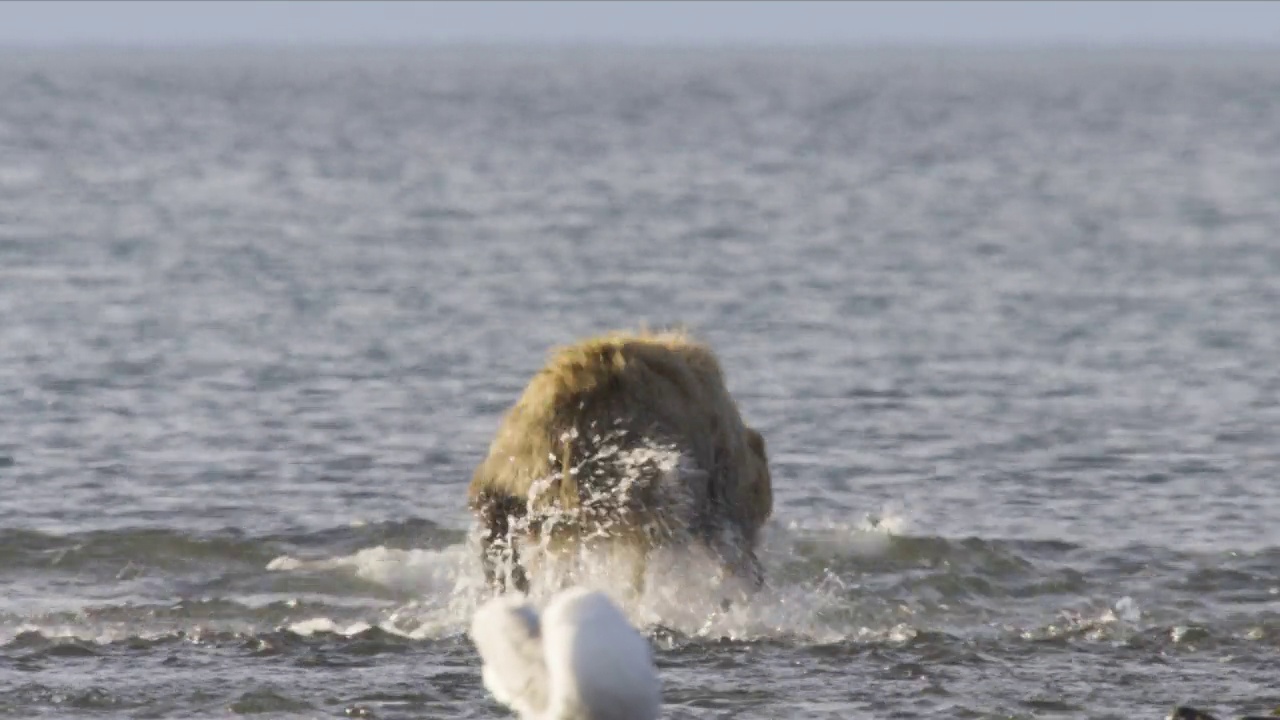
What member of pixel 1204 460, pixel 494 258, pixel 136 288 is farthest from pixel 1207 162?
pixel 1204 460

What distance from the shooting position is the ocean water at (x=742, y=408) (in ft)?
31.6

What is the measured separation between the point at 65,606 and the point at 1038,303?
1381cm

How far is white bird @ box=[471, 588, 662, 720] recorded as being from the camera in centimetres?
577

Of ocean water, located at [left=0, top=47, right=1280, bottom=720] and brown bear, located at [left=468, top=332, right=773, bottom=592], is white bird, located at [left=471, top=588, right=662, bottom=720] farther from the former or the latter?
brown bear, located at [left=468, top=332, right=773, bottom=592]

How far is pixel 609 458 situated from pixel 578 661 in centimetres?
388

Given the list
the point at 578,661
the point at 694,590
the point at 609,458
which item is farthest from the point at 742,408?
the point at 578,661

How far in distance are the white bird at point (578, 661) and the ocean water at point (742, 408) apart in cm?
264

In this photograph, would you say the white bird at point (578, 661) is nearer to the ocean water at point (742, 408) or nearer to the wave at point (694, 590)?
the ocean water at point (742, 408)

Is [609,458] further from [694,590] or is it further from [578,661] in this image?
[578,661]

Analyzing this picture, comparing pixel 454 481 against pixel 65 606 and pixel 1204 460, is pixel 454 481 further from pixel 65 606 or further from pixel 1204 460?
pixel 1204 460

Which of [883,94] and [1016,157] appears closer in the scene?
[1016,157]

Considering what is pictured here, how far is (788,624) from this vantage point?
1032cm

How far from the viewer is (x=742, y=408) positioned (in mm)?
16438

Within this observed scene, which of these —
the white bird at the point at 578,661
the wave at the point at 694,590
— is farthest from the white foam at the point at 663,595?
the white bird at the point at 578,661
